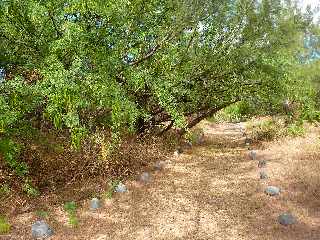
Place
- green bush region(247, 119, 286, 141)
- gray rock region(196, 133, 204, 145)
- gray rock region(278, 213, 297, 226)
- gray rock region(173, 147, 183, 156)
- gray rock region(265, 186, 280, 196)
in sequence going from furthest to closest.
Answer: gray rock region(196, 133, 204, 145) → green bush region(247, 119, 286, 141) → gray rock region(173, 147, 183, 156) → gray rock region(265, 186, 280, 196) → gray rock region(278, 213, 297, 226)

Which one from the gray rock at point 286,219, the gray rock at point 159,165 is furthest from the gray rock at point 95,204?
the gray rock at point 286,219

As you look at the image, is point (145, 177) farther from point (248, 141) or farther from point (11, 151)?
point (248, 141)

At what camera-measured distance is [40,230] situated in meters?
7.09

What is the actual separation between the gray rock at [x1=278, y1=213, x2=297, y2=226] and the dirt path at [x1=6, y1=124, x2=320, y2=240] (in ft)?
0.29

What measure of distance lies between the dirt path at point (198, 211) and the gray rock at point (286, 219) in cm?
9

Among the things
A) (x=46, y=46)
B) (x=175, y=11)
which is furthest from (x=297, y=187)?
(x=46, y=46)

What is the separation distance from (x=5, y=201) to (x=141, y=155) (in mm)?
3663

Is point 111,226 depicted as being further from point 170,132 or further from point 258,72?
point 170,132

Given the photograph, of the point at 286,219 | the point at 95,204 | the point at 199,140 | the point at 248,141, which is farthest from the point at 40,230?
the point at 248,141

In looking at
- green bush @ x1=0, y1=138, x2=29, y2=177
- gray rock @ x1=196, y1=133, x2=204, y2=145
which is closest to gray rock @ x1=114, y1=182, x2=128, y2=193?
green bush @ x1=0, y1=138, x2=29, y2=177

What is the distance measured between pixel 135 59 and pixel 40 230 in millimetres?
4314

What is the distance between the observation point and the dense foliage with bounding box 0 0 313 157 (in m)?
7.23

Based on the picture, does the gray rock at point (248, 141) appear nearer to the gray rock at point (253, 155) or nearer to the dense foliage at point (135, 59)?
the dense foliage at point (135, 59)

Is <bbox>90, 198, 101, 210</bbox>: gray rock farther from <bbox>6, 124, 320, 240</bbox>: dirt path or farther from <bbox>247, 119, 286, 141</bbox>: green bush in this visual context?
<bbox>247, 119, 286, 141</bbox>: green bush
